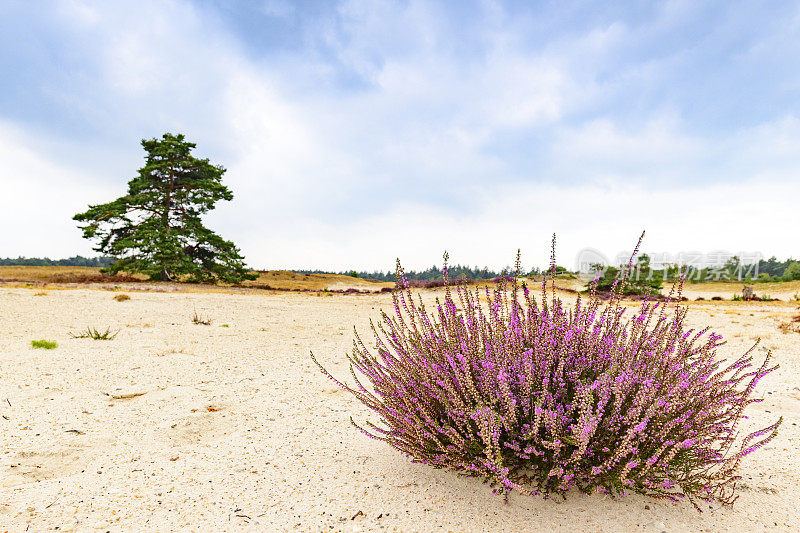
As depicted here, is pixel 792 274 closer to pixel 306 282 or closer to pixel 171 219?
pixel 306 282

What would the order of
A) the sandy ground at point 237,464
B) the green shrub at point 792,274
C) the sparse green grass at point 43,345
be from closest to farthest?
the sandy ground at point 237,464, the sparse green grass at point 43,345, the green shrub at point 792,274

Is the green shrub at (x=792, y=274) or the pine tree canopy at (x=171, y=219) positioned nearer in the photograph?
the pine tree canopy at (x=171, y=219)

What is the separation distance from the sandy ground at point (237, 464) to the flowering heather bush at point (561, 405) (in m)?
0.20

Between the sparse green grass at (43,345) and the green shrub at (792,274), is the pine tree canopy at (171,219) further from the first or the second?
the green shrub at (792,274)

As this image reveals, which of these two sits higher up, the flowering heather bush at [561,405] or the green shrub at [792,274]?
the green shrub at [792,274]

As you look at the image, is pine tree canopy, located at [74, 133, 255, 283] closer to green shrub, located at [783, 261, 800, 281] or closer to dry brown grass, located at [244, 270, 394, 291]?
dry brown grass, located at [244, 270, 394, 291]

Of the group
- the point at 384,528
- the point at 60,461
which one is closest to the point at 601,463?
the point at 384,528

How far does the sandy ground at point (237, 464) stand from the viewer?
7.97 ft

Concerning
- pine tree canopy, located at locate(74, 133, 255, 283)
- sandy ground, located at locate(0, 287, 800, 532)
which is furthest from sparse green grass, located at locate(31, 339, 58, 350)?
pine tree canopy, located at locate(74, 133, 255, 283)

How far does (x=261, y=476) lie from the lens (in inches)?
117

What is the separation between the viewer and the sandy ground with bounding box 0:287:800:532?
7.97 ft

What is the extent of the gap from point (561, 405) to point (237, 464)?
7.86ft

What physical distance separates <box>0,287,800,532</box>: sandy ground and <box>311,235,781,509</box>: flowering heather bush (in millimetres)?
204

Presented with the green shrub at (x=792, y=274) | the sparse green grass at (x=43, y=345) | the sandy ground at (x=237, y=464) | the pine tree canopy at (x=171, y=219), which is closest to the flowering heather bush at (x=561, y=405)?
the sandy ground at (x=237, y=464)
